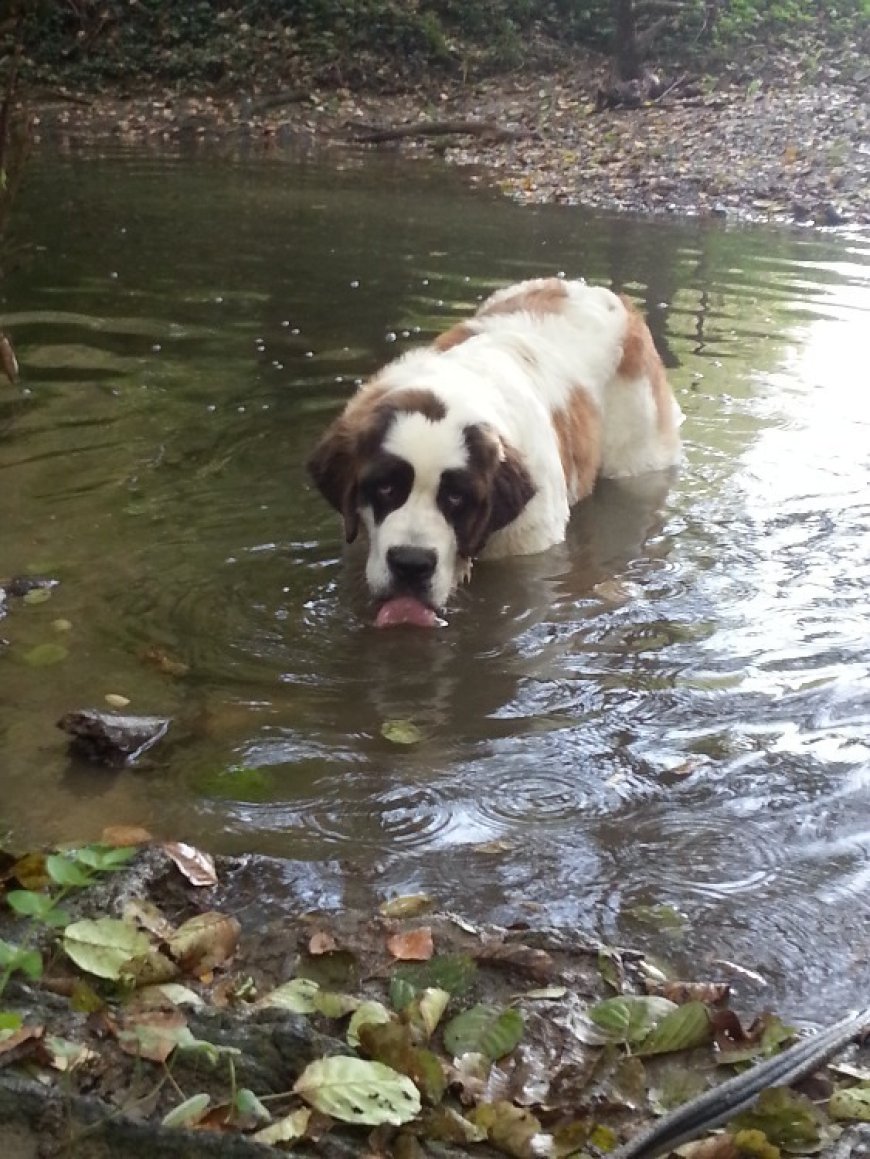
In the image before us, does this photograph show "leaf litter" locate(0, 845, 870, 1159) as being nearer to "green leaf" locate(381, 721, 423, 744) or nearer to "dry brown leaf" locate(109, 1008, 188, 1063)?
"dry brown leaf" locate(109, 1008, 188, 1063)

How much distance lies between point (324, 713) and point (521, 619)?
107cm

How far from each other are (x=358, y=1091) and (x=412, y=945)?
1.93ft

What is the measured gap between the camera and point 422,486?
4684 mm

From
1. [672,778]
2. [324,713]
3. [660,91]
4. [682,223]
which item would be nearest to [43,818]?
[324,713]

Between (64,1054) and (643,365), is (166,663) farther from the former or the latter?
(643,365)

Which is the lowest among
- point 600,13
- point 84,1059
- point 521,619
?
point 521,619

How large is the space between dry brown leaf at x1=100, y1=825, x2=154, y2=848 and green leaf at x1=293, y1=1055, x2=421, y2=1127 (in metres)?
1.00

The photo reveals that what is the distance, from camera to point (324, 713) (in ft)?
12.8

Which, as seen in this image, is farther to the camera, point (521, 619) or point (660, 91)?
point (660, 91)

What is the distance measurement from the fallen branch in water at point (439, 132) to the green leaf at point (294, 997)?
18294 mm

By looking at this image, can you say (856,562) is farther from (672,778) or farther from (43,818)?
(43,818)

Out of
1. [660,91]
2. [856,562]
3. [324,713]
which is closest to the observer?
[324,713]

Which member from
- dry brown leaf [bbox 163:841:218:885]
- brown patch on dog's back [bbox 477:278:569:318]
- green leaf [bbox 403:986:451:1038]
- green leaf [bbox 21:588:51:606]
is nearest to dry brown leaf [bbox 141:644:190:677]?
green leaf [bbox 21:588:51:606]

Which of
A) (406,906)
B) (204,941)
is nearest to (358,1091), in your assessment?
(204,941)
